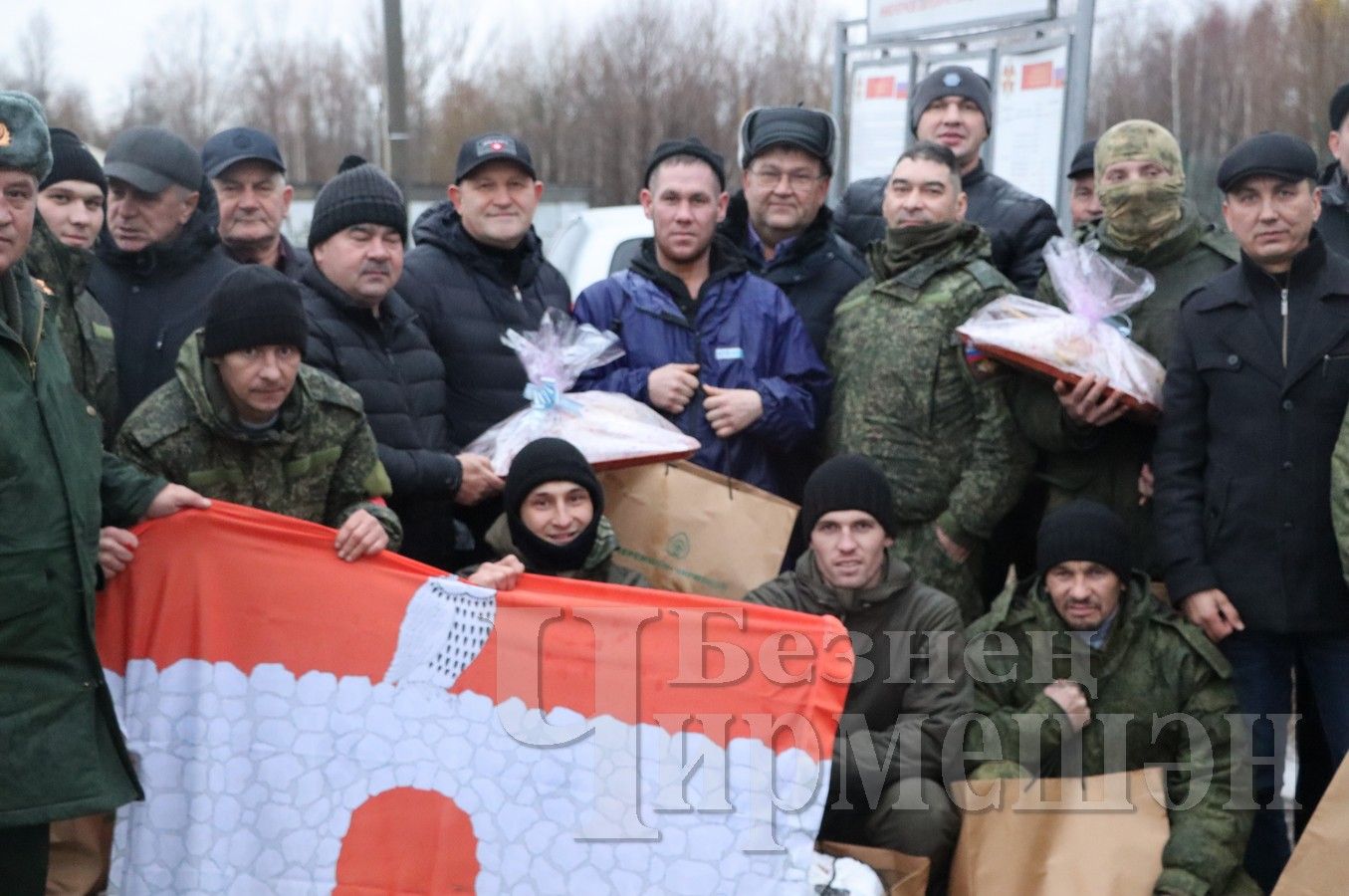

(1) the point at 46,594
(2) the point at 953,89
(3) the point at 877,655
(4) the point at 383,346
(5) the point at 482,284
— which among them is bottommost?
(3) the point at 877,655

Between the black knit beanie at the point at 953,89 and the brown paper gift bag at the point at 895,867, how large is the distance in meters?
3.22

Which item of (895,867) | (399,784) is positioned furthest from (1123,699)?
(399,784)

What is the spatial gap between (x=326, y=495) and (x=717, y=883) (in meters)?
1.50

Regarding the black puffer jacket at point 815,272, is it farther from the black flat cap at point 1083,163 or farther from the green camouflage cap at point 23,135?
the green camouflage cap at point 23,135

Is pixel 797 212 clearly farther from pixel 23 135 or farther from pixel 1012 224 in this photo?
pixel 23 135

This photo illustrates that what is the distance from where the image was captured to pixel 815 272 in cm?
546

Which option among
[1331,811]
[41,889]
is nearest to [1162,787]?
[1331,811]

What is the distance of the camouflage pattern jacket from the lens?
4.90 meters

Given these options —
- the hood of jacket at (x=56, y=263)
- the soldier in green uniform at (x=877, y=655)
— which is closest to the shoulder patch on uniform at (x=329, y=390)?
the hood of jacket at (x=56, y=263)

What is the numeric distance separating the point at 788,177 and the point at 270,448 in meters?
2.14

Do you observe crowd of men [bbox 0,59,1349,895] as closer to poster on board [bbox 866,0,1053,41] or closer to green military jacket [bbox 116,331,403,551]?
green military jacket [bbox 116,331,403,551]

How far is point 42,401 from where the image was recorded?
3338mm

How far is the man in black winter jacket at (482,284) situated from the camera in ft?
16.6

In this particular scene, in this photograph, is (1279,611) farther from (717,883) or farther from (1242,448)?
(717,883)
